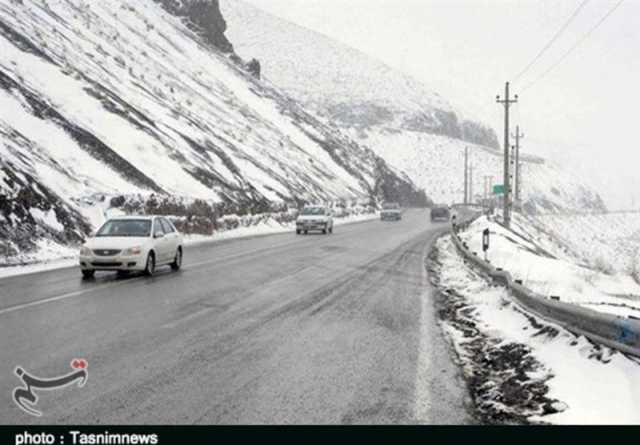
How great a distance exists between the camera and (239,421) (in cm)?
544

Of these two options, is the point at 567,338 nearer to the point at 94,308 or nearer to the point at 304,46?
the point at 94,308

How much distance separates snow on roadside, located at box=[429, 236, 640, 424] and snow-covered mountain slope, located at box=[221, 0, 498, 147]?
532ft

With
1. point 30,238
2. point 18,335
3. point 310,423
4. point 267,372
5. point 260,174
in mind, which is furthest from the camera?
point 260,174

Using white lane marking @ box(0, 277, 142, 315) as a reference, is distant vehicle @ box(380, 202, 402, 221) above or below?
above

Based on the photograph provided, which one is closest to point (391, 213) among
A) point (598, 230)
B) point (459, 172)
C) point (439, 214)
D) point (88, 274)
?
point (439, 214)

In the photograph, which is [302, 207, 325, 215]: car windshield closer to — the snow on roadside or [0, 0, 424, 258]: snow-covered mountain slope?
[0, 0, 424, 258]: snow-covered mountain slope

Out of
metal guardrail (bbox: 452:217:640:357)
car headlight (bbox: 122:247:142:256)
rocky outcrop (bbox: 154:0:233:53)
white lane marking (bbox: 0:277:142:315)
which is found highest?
rocky outcrop (bbox: 154:0:233:53)

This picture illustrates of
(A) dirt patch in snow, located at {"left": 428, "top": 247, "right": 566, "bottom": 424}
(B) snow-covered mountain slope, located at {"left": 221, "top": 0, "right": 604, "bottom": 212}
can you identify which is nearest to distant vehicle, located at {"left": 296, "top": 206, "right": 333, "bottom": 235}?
(A) dirt patch in snow, located at {"left": 428, "top": 247, "right": 566, "bottom": 424}

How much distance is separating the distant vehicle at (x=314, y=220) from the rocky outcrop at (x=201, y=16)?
2231 inches

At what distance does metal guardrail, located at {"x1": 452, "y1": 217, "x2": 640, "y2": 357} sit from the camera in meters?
6.81

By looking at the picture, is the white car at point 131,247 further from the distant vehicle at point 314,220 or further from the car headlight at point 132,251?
the distant vehicle at point 314,220

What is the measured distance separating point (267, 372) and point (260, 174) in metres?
48.5

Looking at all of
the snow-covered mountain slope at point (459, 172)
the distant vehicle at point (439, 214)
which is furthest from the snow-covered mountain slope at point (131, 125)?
the snow-covered mountain slope at point (459, 172)

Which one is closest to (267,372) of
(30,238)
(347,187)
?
(30,238)
